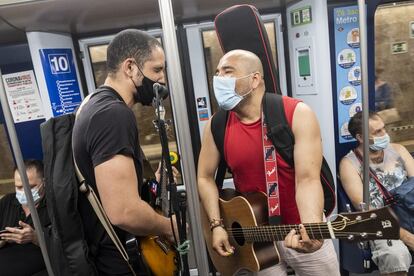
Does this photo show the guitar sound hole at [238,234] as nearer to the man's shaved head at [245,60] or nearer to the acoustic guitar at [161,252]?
the acoustic guitar at [161,252]

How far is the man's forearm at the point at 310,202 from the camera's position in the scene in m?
1.56

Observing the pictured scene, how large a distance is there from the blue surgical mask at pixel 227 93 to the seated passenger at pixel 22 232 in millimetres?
1628

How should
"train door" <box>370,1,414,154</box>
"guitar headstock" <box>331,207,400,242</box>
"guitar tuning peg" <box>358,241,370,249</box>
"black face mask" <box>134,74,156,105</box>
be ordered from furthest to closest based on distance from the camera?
"train door" <box>370,1,414,154</box> < "guitar tuning peg" <box>358,241,370,249</box> < "black face mask" <box>134,74,156,105</box> < "guitar headstock" <box>331,207,400,242</box>

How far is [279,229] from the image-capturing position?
1.65 meters

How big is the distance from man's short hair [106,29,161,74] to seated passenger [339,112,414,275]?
1835mm

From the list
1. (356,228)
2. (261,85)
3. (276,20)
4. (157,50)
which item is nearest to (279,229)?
(356,228)

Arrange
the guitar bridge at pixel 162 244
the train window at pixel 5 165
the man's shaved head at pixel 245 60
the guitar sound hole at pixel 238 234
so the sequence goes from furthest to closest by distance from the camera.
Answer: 1. the train window at pixel 5 165
2. the guitar sound hole at pixel 238 234
3. the man's shaved head at pixel 245 60
4. the guitar bridge at pixel 162 244

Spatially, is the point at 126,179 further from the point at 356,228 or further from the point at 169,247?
the point at 356,228

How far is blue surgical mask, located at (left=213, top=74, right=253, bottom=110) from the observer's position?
5.66 ft

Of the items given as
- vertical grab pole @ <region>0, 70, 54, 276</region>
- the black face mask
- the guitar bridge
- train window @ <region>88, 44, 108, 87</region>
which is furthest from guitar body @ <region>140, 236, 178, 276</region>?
train window @ <region>88, 44, 108, 87</region>

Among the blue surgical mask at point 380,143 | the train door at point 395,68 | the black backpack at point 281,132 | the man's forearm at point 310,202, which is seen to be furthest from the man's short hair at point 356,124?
the man's forearm at point 310,202

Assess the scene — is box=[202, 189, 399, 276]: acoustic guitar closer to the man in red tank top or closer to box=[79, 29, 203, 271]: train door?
the man in red tank top

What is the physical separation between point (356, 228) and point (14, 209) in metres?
2.53

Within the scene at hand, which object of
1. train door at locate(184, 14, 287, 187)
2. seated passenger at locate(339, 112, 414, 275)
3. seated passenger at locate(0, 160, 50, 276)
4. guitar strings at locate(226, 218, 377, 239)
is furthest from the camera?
train door at locate(184, 14, 287, 187)
